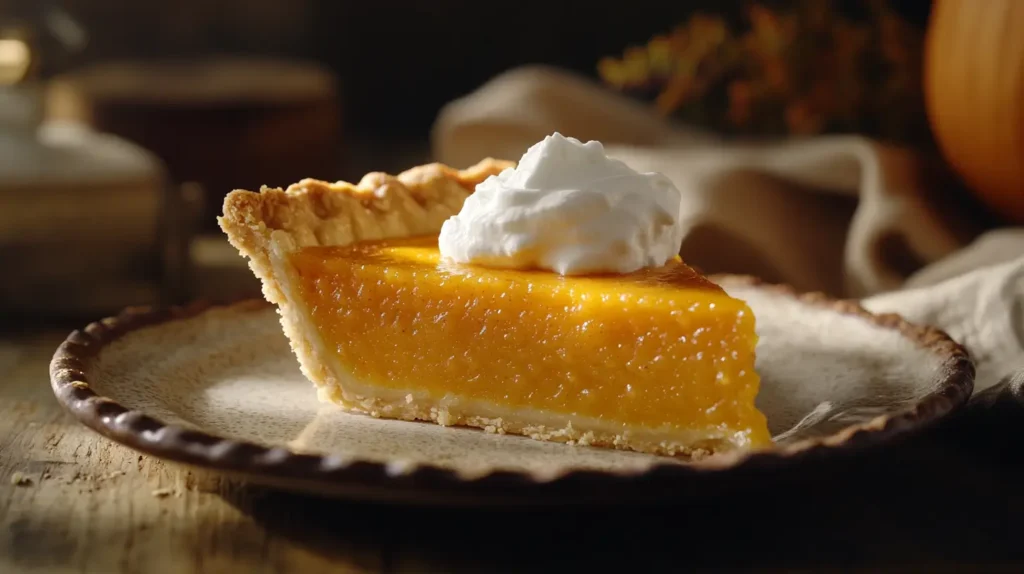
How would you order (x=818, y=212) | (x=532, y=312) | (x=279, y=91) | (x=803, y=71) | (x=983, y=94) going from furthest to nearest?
(x=279, y=91), (x=803, y=71), (x=818, y=212), (x=983, y=94), (x=532, y=312)

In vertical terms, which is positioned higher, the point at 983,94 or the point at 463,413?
the point at 983,94

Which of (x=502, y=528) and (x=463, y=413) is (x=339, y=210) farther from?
(x=502, y=528)

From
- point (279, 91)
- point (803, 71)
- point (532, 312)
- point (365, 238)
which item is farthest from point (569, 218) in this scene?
point (279, 91)

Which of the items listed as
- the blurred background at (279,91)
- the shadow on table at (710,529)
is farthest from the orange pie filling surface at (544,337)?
the blurred background at (279,91)

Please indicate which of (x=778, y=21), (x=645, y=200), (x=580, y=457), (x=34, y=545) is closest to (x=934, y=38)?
(x=778, y=21)

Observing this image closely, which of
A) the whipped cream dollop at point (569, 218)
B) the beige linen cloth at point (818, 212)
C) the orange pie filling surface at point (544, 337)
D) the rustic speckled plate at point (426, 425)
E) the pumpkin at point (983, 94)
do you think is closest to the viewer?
the rustic speckled plate at point (426, 425)

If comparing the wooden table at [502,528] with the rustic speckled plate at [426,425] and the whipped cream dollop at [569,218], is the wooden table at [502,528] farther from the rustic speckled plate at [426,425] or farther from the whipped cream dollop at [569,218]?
the whipped cream dollop at [569,218]
